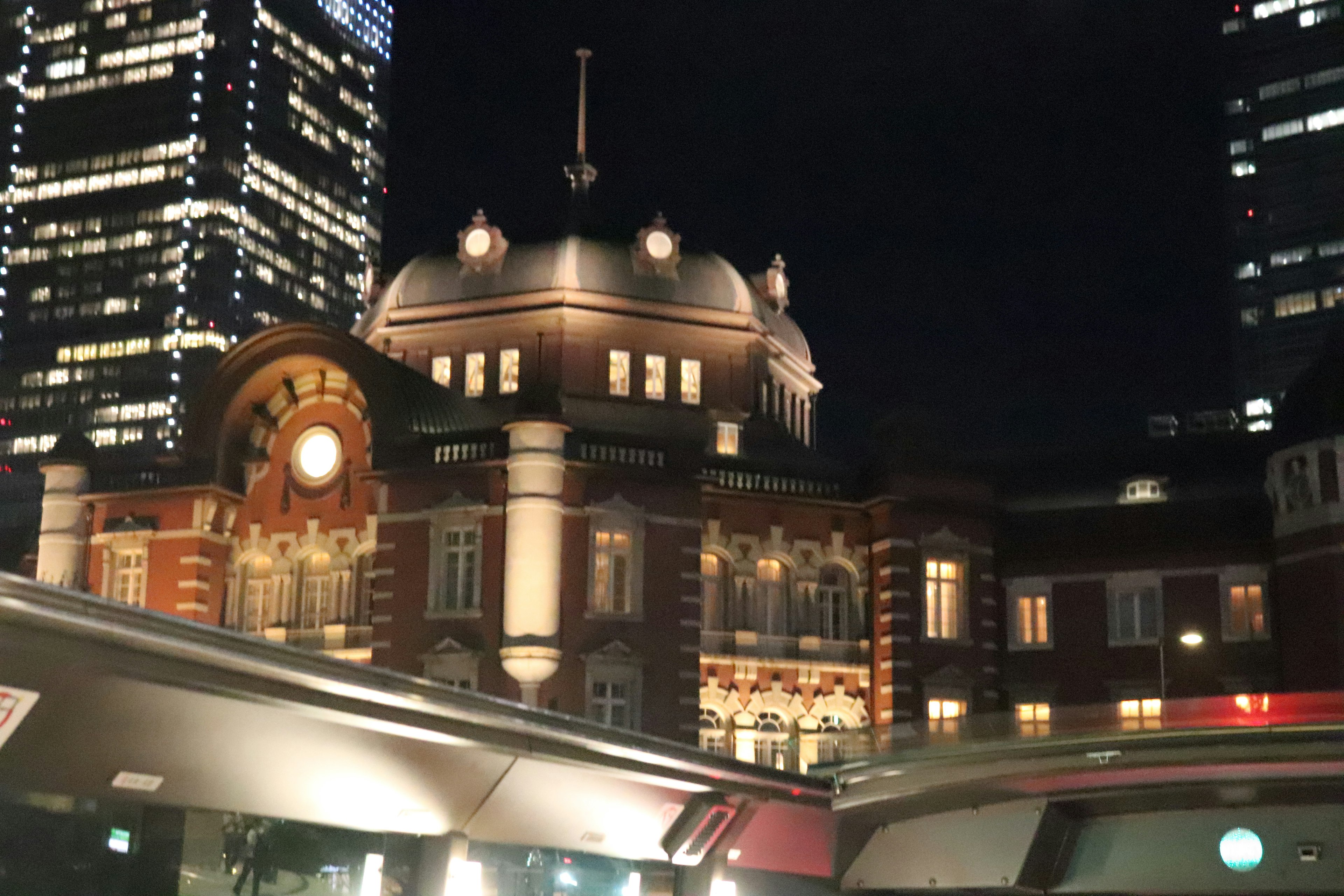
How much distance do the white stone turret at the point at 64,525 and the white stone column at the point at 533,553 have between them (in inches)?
427

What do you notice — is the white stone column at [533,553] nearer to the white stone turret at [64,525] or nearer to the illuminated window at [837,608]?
the illuminated window at [837,608]

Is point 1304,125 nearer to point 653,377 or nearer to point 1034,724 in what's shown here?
point 653,377

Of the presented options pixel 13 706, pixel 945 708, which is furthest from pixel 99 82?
pixel 13 706

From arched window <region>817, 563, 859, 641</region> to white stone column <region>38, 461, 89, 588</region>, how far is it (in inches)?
667

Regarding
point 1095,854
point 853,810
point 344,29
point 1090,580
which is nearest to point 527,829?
point 853,810

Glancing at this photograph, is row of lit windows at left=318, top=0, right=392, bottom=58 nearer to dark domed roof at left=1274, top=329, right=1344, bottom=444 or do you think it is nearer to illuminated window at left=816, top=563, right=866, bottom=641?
illuminated window at left=816, top=563, right=866, bottom=641

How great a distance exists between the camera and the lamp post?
40.4 m

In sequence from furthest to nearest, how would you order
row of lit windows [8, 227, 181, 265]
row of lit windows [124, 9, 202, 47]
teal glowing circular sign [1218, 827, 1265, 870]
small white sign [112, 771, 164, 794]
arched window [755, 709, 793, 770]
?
1. row of lit windows [124, 9, 202, 47]
2. row of lit windows [8, 227, 181, 265]
3. arched window [755, 709, 793, 770]
4. teal glowing circular sign [1218, 827, 1265, 870]
5. small white sign [112, 771, 164, 794]

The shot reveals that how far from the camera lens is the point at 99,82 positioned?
144 meters

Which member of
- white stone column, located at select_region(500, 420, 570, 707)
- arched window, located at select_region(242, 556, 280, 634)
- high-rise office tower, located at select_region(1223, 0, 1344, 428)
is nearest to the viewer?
white stone column, located at select_region(500, 420, 570, 707)

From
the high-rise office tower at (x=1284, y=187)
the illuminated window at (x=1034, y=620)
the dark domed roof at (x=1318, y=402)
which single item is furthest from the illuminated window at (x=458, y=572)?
the high-rise office tower at (x=1284, y=187)

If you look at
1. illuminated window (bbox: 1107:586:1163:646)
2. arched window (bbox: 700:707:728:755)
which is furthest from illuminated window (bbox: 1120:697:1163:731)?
illuminated window (bbox: 1107:586:1163:646)

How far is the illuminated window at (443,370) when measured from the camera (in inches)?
1871

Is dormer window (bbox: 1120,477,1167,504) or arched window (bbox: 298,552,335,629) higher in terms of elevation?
dormer window (bbox: 1120,477,1167,504)
